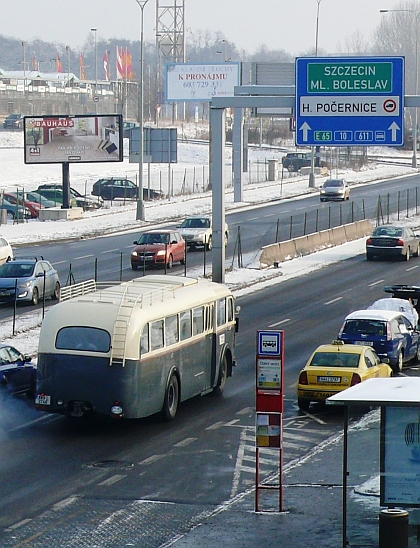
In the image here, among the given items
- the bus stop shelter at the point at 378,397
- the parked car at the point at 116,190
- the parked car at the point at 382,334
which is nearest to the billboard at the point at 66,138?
the parked car at the point at 116,190

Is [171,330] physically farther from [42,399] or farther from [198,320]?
[42,399]

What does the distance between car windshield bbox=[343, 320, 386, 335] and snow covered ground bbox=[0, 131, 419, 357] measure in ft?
24.7

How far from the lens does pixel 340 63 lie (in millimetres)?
34094

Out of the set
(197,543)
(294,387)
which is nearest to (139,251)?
(294,387)

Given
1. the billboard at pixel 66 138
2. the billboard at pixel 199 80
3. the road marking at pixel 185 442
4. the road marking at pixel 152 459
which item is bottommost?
the road marking at pixel 185 442

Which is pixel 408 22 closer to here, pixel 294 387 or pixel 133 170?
pixel 133 170

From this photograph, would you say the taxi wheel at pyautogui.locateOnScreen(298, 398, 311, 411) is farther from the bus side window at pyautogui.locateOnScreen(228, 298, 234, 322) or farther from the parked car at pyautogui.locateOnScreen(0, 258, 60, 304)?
the parked car at pyautogui.locateOnScreen(0, 258, 60, 304)

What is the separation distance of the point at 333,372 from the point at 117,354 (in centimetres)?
470

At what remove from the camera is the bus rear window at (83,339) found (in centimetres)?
1905

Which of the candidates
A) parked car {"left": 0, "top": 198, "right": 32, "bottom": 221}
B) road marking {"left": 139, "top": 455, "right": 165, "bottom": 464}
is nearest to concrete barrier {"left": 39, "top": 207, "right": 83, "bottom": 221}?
parked car {"left": 0, "top": 198, "right": 32, "bottom": 221}

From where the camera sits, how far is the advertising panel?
40.0 feet

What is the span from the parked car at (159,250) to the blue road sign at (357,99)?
35.7 ft

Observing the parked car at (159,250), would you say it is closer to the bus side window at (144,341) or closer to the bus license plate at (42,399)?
the bus side window at (144,341)

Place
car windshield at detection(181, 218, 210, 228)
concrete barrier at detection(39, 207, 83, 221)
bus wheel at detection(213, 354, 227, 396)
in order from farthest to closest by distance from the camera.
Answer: concrete barrier at detection(39, 207, 83, 221)
car windshield at detection(181, 218, 210, 228)
bus wheel at detection(213, 354, 227, 396)
